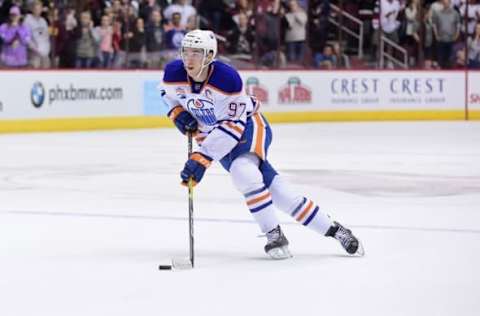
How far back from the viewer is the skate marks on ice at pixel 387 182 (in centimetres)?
923

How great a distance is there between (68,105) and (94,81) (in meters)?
0.56

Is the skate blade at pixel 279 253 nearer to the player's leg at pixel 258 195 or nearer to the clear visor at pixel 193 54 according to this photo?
the player's leg at pixel 258 195

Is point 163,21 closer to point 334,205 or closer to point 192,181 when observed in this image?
point 334,205

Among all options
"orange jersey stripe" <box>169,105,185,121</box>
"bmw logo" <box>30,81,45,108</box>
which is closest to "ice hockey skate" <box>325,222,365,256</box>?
"orange jersey stripe" <box>169,105,185,121</box>

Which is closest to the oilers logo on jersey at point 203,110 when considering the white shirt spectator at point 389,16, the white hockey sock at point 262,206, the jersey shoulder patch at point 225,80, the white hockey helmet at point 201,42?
the jersey shoulder patch at point 225,80

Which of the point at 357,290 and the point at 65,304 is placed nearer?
the point at 65,304

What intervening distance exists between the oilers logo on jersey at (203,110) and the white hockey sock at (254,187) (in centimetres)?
24

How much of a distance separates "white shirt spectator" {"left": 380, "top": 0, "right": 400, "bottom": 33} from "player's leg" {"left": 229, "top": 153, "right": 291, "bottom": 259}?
1455 centimetres

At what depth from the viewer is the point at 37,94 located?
53.6 ft

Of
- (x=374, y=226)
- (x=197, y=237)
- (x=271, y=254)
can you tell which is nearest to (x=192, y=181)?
(x=271, y=254)

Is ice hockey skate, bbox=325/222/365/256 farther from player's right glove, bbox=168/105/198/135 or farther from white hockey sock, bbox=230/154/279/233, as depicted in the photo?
player's right glove, bbox=168/105/198/135

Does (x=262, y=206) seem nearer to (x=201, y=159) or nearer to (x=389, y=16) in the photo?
(x=201, y=159)

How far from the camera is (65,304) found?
4715 mm

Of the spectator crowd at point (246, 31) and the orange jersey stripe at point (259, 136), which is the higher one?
the orange jersey stripe at point (259, 136)
